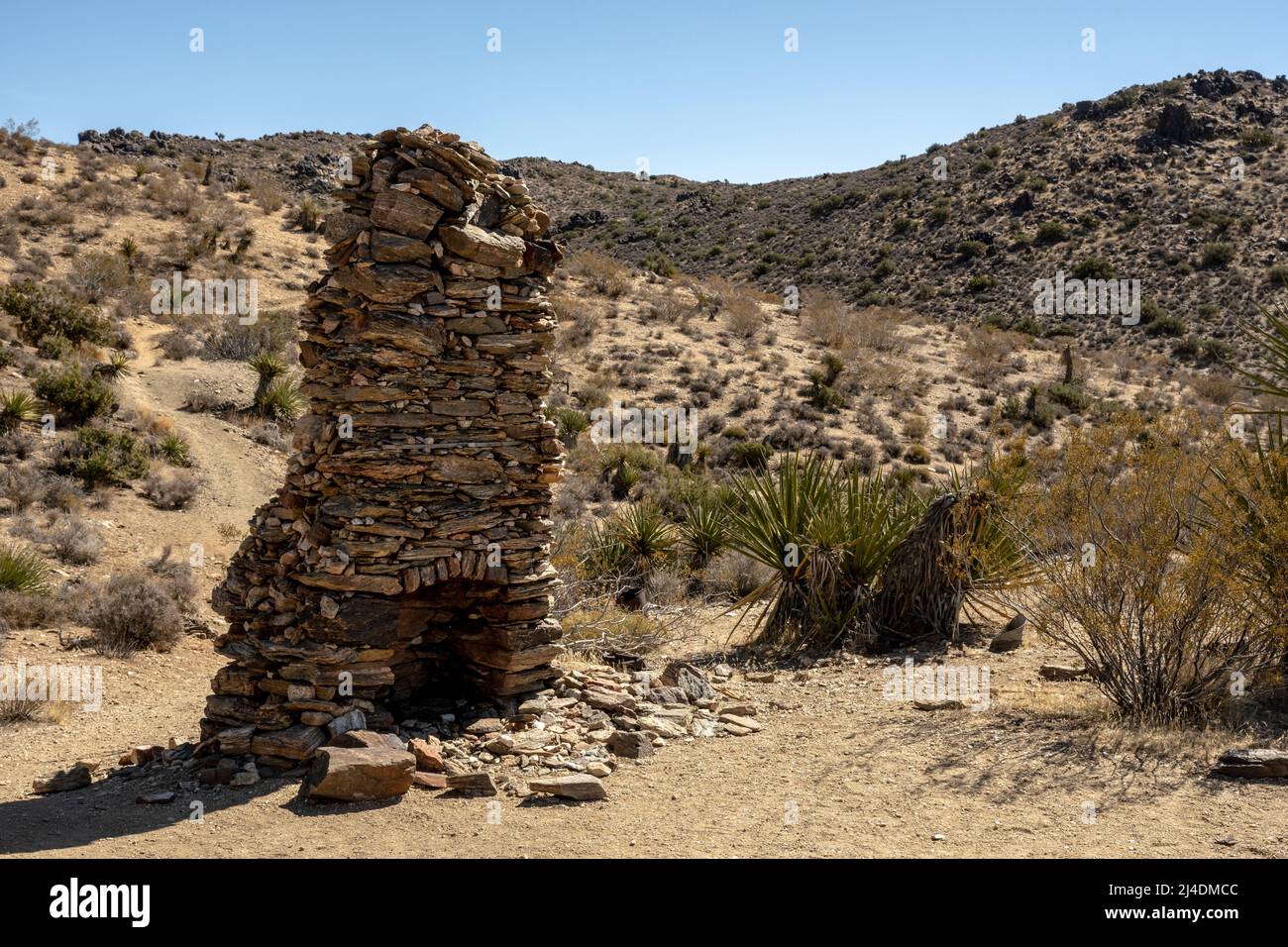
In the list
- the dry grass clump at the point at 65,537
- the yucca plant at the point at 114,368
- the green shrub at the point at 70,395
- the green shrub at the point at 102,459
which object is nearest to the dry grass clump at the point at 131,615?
the dry grass clump at the point at 65,537

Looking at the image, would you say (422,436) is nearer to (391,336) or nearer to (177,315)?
(391,336)

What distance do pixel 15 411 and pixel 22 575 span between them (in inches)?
199

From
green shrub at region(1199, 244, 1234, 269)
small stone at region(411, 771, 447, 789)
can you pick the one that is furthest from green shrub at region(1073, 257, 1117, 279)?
small stone at region(411, 771, 447, 789)

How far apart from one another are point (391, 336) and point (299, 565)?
1.65 metres

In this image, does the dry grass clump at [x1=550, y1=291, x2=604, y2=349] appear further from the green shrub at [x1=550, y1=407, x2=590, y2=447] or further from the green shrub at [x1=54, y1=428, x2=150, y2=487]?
the green shrub at [x1=54, y1=428, x2=150, y2=487]

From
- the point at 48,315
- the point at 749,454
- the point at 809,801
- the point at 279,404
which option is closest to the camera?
the point at 809,801

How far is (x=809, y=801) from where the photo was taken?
5.90m

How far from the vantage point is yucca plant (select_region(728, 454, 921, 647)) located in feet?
31.7

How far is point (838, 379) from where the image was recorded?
25281 mm

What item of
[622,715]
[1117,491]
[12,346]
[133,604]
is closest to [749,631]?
[622,715]

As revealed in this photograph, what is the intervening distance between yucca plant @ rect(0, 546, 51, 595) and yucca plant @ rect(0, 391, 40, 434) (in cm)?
435

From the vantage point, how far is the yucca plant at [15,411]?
49.1 feet

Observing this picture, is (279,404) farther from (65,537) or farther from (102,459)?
(65,537)
